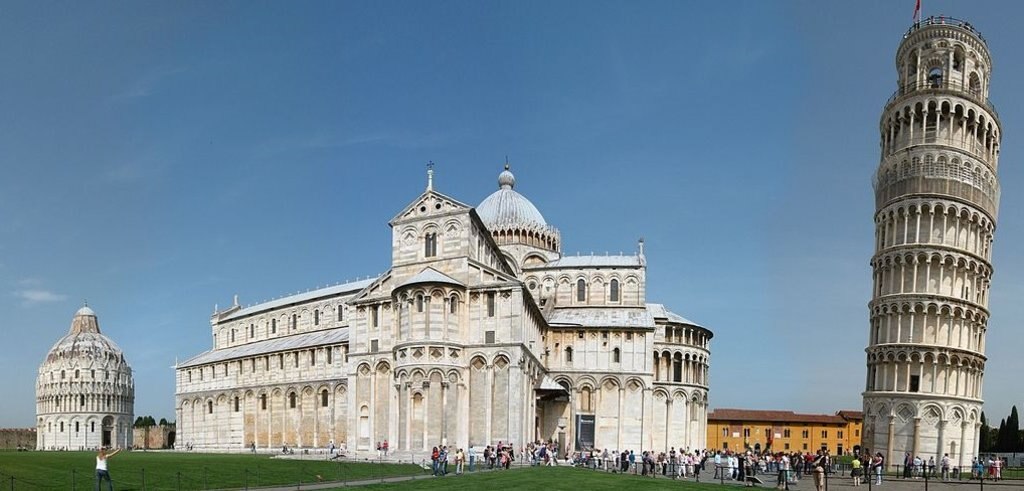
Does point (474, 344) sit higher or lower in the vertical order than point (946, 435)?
higher

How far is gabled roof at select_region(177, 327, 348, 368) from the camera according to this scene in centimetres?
7112

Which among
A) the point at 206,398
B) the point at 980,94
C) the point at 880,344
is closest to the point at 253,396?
the point at 206,398

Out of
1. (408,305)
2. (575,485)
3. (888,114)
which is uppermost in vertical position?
(888,114)

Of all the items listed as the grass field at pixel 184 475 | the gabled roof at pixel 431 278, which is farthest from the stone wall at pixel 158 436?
the grass field at pixel 184 475

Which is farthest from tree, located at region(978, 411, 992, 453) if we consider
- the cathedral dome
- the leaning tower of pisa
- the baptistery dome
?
the baptistery dome

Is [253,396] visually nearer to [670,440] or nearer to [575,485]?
[670,440]

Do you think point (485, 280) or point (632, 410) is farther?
point (632, 410)

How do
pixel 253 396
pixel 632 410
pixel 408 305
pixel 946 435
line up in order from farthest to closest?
pixel 253 396
pixel 632 410
pixel 946 435
pixel 408 305

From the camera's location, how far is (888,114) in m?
62.4

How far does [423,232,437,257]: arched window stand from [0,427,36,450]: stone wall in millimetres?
99955

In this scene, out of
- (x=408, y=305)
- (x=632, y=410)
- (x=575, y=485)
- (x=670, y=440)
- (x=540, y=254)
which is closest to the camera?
(x=575, y=485)

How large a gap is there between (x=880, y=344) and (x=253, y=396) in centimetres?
5297

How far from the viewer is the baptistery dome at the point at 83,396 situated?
128 meters

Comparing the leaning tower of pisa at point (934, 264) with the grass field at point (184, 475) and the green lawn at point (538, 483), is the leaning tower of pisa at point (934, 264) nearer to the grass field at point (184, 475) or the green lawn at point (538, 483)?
the green lawn at point (538, 483)
